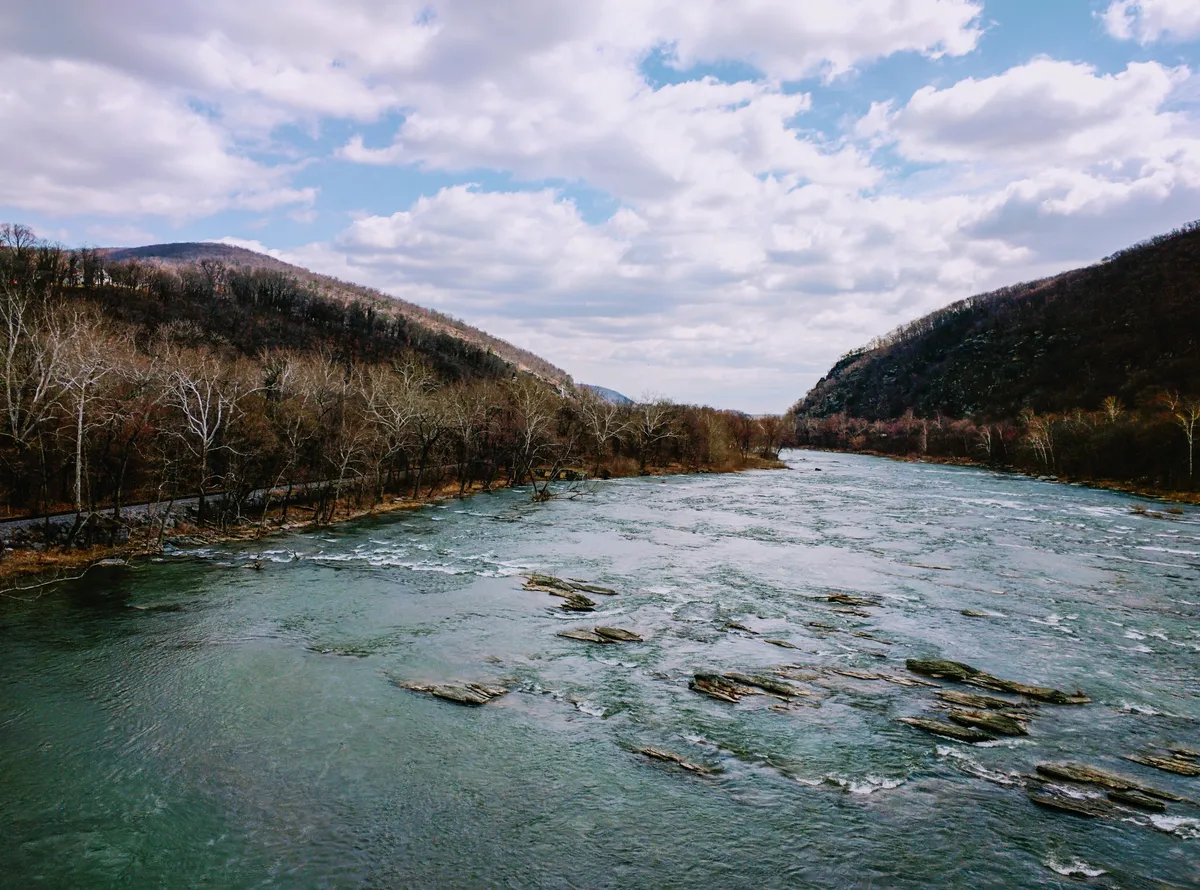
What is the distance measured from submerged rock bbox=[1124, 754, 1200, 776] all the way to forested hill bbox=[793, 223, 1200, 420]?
358ft

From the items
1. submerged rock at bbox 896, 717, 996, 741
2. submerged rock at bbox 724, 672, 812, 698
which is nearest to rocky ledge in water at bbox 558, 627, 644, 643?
submerged rock at bbox 724, 672, 812, 698

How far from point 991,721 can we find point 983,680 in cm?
263

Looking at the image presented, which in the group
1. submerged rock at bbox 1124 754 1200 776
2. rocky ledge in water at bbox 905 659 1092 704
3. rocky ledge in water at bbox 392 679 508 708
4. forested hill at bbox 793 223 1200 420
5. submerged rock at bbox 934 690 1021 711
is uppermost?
forested hill at bbox 793 223 1200 420

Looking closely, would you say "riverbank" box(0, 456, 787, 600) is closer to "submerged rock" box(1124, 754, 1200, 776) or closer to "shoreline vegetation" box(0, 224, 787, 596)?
"shoreline vegetation" box(0, 224, 787, 596)

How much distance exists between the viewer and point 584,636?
20750 millimetres

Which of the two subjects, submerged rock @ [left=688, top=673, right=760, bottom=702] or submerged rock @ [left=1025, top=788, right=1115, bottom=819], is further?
submerged rock @ [left=688, top=673, right=760, bottom=702]

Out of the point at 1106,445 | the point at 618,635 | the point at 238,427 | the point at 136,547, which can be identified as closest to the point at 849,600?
the point at 618,635

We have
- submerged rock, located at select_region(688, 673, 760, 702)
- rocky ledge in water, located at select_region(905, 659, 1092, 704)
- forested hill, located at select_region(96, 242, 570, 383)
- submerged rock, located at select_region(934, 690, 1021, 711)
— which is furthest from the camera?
forested hill, located at select_region(96, 242, 570, 383)

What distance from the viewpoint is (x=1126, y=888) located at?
9234mm

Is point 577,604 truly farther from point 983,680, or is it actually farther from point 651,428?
point 651,428

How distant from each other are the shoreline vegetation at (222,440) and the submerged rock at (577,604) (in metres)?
20.7

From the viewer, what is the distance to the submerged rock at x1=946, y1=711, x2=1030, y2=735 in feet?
46.3

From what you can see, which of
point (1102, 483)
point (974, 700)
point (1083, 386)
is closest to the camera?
point (974, 700)

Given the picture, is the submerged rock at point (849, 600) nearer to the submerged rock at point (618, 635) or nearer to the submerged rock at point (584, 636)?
the submerged rock at point (618, 635)
